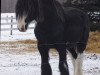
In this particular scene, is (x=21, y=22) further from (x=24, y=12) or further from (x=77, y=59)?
(x=77, y=59)

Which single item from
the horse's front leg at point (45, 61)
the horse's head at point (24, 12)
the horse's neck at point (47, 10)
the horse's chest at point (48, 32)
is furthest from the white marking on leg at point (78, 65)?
the horse's head at point (24, 12)

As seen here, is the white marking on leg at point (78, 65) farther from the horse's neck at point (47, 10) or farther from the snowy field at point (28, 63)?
the horse's neck at point (47, 10)

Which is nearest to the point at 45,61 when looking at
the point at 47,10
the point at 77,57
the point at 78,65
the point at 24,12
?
the point at 47,10

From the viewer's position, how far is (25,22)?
7172mm

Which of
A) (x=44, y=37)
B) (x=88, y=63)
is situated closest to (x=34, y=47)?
(x=88, y=63)

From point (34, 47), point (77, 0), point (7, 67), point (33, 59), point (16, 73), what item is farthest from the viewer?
point (77, 0)

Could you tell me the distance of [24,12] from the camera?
23.5 feet

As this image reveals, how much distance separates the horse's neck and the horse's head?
0.19m

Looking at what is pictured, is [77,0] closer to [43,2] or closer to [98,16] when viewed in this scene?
[98,16]

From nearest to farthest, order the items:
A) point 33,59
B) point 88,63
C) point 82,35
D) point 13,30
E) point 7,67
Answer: point 82,35 < point 7,67 < point 88,63 < point 33,59 < point 13,30

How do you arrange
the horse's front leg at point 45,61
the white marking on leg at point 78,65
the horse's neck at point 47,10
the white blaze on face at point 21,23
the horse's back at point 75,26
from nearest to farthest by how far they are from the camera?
the white blaze on face at point 21,23, the horse's neck at point 47,10, the horse's front leg at point 45,61, the horse's back at point 75,26, the white marking on leg at point 78,65

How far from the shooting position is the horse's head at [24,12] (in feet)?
23.3

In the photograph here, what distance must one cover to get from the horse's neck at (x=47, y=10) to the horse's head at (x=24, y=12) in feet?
0.62

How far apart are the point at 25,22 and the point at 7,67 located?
4.03 meters
